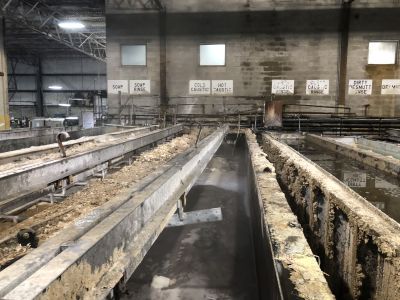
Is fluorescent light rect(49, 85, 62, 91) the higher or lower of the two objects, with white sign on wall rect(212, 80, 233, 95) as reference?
higher

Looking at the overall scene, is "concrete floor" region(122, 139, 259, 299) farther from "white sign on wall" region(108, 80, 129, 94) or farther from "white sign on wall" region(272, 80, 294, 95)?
"white sign on wall" region(108, 80, 129, 94)

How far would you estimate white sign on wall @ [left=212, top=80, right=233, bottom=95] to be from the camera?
11.9 m

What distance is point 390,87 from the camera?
11430 mm

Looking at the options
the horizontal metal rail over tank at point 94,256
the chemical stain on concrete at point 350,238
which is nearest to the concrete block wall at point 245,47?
the chemical stain on concrete at point 350,238

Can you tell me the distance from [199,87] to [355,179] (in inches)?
333

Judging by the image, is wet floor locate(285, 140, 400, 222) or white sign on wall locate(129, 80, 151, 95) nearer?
wet floor locate(285, 140, 400, 222)

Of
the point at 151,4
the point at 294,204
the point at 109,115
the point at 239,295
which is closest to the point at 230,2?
the point at 151,4

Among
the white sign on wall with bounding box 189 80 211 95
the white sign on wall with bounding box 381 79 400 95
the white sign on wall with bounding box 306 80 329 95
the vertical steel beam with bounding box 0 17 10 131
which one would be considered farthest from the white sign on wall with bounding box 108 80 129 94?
the white sign on wall with bounding box 381 79 400 95

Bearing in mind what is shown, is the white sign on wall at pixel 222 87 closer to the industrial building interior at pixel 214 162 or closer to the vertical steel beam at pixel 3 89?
the industrial building interior at pixel 214 162

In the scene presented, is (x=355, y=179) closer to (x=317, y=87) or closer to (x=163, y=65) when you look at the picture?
(x=317, y=87)

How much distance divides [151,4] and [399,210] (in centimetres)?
1133

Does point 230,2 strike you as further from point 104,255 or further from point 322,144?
point 104,255

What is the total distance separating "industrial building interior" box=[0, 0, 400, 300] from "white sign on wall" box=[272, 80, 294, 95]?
0.05 meters

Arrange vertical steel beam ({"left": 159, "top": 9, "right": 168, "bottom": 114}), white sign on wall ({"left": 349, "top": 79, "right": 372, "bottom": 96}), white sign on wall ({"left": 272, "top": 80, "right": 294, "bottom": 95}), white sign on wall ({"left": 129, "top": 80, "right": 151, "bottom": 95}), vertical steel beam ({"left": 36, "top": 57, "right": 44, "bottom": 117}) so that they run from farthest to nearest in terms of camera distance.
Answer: vertical steel beam ({"left": 36, "top": 57, "right": 44, "bottom": 117})
white sign on wall ({"left": 129, "top": 80, "right": 151, "bottom": 95})
vertical steel beam ({"left": 159, "top": 9, "right": 168, "bottom": 114})
white sign on wall ({"left": 272, "top": 80, "right": 294, "bottom": 95})
white sign on wall ({"left": 349, "top": 79, "right": 372, "bottom": 96})
